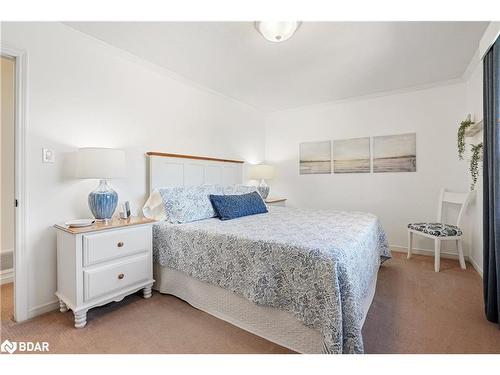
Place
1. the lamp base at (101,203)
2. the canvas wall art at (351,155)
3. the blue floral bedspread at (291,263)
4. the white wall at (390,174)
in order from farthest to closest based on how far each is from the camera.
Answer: the canvas wall art at (351,155) < the white wall at (390,174) < the lamp base at (101,203) < the blue floral bedspread at (291,263)

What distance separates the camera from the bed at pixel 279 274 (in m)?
1.29

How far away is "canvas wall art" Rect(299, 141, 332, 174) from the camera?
161 inches

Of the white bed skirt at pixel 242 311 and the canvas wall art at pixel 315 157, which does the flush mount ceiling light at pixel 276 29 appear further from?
the canvas wall art at pixel 315 157

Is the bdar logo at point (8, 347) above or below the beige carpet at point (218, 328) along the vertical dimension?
below

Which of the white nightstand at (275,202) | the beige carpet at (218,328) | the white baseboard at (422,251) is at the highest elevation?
the white nightstand at (275,202)

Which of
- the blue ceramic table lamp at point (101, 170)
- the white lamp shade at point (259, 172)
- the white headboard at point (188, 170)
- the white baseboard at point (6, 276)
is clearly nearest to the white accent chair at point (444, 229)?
the white lamp shade at point (259, 172)

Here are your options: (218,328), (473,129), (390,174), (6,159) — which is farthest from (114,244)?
(473,129)

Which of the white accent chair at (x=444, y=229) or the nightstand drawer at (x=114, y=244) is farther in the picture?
the white accent chair at (x=444, y=229)

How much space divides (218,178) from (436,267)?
287cm

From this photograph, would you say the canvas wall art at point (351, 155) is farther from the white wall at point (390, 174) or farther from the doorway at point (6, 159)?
the doorway at point (6, 159)

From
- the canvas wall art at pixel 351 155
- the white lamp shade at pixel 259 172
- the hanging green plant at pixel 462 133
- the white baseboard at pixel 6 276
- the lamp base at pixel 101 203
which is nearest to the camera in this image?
the lamp base at pixel 101 203
